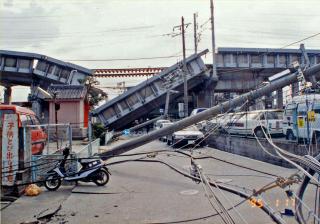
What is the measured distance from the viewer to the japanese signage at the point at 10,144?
9055 mm

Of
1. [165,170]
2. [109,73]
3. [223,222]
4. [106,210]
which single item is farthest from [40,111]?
[223,222]

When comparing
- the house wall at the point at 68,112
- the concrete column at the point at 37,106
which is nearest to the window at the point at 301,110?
the house wall at the point at 68,112

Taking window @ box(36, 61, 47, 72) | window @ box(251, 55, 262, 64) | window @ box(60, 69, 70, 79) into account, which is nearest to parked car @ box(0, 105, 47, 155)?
window @ box(60, 69, 70, 79)

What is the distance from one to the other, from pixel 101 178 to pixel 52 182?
1.37 m

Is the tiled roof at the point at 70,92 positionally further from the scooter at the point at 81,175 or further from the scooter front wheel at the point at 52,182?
the scooter front wheel at the point at 52,182

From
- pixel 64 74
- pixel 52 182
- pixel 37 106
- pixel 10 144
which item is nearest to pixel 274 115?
pixel 52 182

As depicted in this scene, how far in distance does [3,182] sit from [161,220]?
505cm

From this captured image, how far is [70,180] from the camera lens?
9.47 metres

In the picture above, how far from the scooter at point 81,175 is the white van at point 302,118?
6.72 m

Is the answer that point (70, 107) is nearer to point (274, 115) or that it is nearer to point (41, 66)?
point (41, 66)

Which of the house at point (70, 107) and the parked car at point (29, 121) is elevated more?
the house at point (70, 107)

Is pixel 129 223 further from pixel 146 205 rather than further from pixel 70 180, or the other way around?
pixel 70 180

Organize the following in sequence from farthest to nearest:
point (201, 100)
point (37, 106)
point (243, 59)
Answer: point (201, 100) → point (243, 59) → point (37, 106)

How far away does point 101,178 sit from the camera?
9.56 metres
